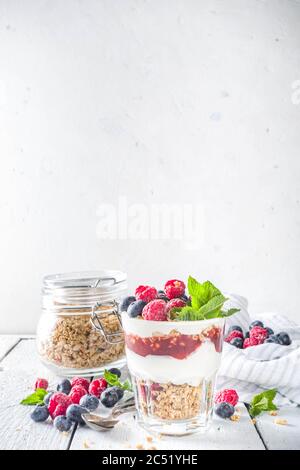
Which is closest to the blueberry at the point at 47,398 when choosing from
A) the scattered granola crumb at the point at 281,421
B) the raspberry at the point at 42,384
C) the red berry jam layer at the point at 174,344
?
the raspberry at the point at 42,384

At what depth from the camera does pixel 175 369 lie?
1110 mm

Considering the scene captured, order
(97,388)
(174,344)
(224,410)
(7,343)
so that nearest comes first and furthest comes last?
(174,344) → (224,410) → (97,388) → (7,343)

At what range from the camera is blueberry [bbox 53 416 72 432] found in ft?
3.77

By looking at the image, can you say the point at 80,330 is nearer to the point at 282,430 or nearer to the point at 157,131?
the point at 282,430

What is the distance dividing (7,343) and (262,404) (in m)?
0.99

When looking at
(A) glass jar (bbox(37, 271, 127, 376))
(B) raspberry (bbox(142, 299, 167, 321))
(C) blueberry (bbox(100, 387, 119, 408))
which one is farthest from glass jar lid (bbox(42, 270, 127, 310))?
(B) raspberry (bbox(142, 299, 167, 321))

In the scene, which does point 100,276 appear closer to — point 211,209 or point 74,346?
point 74,346

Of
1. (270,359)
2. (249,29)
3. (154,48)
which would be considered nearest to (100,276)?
(270,359)

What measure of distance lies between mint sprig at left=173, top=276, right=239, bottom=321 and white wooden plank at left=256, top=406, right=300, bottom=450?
23cm

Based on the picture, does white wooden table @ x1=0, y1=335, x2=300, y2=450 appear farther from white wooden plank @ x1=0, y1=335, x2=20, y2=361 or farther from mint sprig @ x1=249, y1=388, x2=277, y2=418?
white wooden plank @ x1=0, y1=335, x2=20, y2=361

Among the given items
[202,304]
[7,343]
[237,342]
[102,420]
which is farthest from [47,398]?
[7,343]

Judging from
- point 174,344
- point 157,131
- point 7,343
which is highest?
point 157,131

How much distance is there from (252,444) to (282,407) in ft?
0.72

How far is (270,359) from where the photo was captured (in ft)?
4.64
